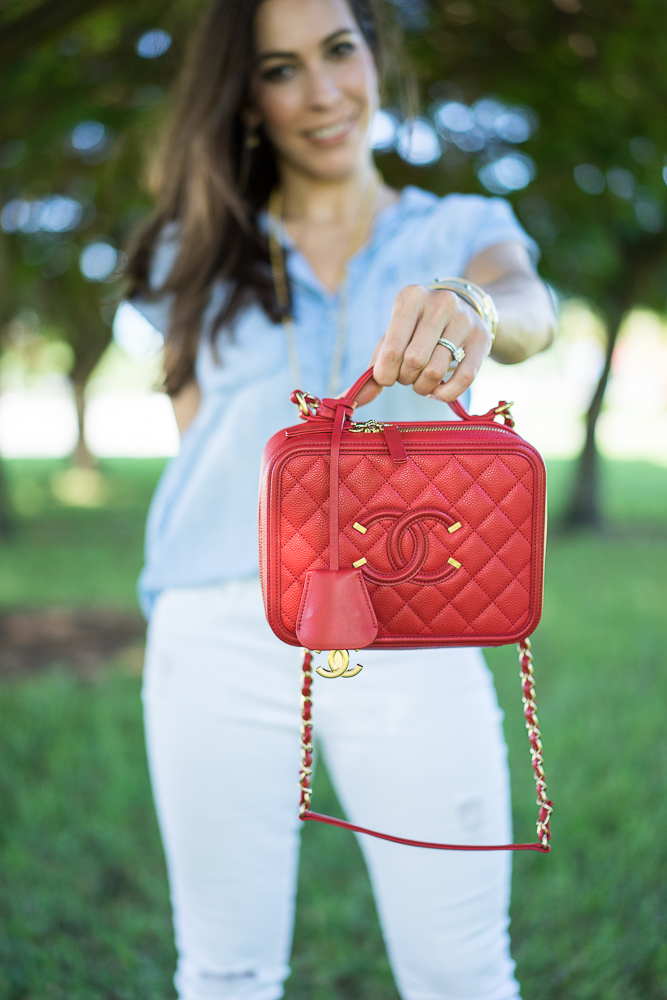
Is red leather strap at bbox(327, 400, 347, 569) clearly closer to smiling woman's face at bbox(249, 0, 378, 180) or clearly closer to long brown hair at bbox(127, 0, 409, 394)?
long brown hair at bbox(127, 0, 409, 394)

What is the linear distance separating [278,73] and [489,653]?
4.87 meters

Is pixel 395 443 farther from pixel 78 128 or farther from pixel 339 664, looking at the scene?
pixel 78 128

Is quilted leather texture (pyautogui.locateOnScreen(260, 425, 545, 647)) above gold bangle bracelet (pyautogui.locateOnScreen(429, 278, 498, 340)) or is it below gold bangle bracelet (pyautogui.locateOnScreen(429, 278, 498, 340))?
below

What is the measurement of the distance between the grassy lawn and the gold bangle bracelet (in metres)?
2.29

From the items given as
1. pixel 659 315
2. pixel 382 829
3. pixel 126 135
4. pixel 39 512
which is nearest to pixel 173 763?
A: pixel 382 829

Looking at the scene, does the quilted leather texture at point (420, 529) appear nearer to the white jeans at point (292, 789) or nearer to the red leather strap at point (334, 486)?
the red leather strap at point (334, 486)

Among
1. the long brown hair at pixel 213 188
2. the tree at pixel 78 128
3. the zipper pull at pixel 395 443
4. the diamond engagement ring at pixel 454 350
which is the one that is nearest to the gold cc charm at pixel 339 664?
the zipper pull at pixel 395 443

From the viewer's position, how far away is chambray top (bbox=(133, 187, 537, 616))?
1611mm

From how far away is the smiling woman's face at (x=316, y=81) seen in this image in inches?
65.1

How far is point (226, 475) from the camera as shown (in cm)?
165

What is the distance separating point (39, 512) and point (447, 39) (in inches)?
384

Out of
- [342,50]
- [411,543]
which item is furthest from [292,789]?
[342,50]

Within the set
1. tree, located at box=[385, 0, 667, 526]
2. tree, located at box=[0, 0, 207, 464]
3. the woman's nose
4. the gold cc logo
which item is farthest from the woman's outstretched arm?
tree, located at box=[385, 0, 667, 526]

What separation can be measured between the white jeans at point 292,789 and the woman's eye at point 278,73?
1044mm
